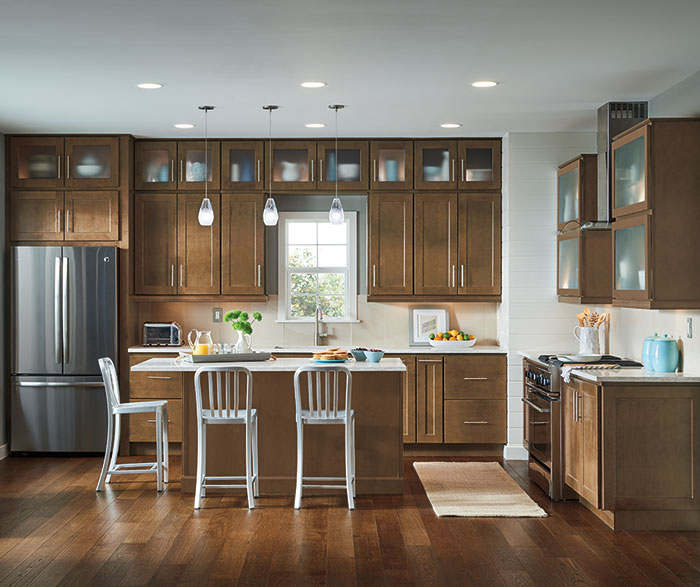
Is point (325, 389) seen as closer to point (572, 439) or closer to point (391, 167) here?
point (572, 439)

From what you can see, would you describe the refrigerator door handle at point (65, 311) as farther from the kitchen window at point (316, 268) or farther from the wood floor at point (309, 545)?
the kitchen window at point (316, 268)

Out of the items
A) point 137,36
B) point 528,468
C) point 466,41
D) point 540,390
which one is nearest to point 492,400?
point 528,468

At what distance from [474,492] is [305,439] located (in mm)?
1238

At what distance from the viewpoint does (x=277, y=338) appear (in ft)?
24.0

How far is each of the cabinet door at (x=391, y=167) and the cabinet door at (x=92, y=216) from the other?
2.24 metres

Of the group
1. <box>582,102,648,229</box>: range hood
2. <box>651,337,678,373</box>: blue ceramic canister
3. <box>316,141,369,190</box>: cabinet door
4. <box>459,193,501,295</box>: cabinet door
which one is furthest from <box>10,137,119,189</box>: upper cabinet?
<box>651,337,678,373</box>: blue ceramic canister

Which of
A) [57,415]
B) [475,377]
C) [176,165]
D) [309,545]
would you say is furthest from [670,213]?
[57,415]

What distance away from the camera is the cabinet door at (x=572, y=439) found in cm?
496

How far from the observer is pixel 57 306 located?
21.6 feet

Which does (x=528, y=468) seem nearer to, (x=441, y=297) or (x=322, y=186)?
(x=441, y=297)

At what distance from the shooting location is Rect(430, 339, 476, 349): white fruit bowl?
6840mm

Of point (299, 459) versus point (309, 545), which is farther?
point (299, 459)

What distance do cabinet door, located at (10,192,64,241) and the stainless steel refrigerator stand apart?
0.18 meters

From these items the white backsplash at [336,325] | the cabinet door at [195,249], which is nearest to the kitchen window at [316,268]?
the white backsplash at [336,325]
